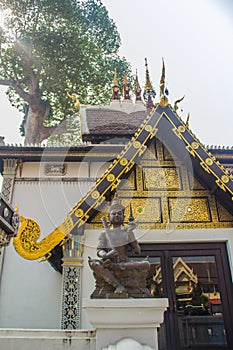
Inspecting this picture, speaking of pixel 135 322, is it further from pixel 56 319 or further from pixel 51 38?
pixel 51 38

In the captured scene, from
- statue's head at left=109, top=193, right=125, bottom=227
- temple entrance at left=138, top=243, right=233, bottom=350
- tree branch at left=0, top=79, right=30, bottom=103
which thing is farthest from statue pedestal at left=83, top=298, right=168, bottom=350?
tree branch at left=0, top=79, right=30, bottom=103

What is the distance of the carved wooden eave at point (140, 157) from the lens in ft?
15.3

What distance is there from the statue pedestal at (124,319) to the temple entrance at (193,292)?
7.39ft

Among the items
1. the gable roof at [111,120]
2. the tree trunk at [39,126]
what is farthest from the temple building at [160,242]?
the tree trunk at [39,126]

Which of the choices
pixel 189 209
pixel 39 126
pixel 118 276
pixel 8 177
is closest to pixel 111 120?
pixel 8 177

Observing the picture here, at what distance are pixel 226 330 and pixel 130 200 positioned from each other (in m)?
2.48

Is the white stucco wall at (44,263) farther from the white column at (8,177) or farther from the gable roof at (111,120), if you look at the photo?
the gable roof at (111,120)

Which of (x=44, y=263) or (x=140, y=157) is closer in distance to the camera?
(x=140, y=157)

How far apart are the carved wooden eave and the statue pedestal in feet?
6.49

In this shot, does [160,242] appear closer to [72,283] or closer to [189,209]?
[189,209]

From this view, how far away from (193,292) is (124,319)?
2.79 m

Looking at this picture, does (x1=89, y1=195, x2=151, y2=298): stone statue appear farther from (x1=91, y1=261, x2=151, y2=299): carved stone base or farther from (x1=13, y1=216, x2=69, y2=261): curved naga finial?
(x1=13, y1=216, x2=69, y2=261): curved naga finial

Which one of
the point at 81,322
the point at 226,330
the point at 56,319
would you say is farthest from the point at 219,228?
the point at 56,319

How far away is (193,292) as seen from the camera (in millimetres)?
5047
